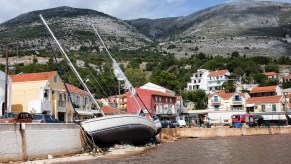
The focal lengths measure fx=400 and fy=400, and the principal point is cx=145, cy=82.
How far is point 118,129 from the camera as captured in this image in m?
39.8

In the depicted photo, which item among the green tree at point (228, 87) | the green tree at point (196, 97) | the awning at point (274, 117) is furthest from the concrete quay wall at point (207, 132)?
the green tree at point (228, 87)

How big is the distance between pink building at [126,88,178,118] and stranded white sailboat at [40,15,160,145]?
39.7 m

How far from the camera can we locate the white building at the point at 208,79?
15100 cm

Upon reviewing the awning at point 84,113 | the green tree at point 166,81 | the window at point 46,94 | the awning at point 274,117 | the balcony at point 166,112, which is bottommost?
the awning at point 274,117

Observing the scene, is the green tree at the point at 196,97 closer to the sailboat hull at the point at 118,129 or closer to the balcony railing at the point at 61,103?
the balcony railing at the point at 61,103

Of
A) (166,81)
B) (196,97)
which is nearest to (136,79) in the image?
(166,81)

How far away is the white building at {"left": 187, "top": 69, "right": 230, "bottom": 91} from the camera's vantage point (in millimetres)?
151000

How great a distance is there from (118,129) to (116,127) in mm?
429

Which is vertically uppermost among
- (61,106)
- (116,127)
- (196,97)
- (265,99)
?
(196,97)

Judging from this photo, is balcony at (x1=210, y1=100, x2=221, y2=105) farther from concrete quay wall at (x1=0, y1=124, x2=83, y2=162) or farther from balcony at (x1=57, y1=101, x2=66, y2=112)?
concrete quay wall at (x1=0, y1=124, x2=83, y2=162)

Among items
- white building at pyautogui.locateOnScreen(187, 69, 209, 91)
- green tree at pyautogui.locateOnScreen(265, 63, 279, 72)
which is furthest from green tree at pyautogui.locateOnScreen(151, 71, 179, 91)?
green tree at pyautogui.locateOnScreen(265, 63, 279, 72)

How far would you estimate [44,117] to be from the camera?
37.5 metres

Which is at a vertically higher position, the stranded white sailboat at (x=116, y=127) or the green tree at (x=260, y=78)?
the green tree at (x=260, y=78)

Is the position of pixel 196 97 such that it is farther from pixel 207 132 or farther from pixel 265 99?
pixel 207 132
